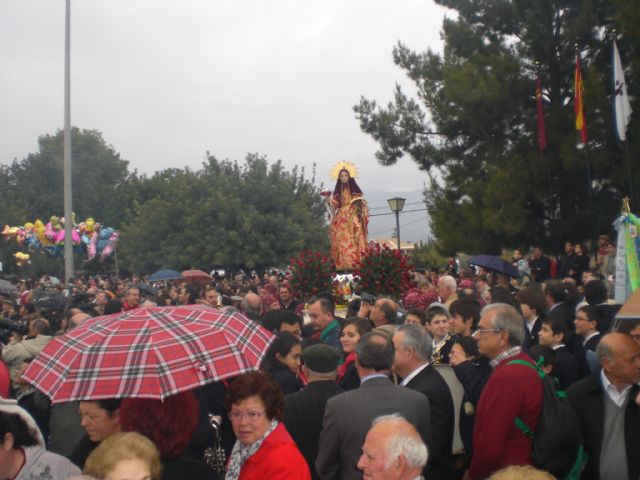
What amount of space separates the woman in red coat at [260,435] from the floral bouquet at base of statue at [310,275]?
8.61 meters

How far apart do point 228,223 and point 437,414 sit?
104ft

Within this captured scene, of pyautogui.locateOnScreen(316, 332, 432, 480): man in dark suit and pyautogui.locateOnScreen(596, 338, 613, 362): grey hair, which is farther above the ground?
pyautogui.locateOnScreen(596, 338, 613, 362): grey hair

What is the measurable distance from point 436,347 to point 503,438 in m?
2.47

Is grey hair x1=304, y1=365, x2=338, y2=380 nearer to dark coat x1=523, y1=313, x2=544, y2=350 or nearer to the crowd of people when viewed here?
the crowd of people

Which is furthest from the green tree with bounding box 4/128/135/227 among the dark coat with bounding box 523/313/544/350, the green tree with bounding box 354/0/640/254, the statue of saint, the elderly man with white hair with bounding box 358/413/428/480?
the elderly man with white hair with bounding box 358/413/428/480

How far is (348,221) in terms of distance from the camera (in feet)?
71.6

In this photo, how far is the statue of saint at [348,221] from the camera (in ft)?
71.1

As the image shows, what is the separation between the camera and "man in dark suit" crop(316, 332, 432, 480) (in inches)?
178

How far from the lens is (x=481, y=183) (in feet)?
65.9

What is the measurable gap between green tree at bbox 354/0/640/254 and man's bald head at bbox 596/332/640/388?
1331 cm

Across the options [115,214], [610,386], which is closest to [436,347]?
[610,386]

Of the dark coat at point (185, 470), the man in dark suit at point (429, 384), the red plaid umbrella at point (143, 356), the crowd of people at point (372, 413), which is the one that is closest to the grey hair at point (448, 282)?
the crowd of people at point (372, 413)

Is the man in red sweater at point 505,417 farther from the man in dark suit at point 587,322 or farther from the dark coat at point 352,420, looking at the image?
the man in dark suit at point 587,322

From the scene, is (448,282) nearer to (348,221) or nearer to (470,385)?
(470,385)
